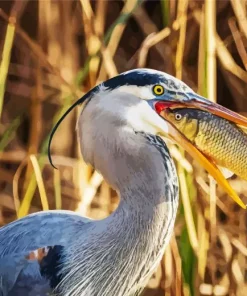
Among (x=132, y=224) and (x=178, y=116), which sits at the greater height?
(x=178, y=116)

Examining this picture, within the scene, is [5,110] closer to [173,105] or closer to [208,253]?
[208,253]

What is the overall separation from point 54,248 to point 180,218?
55 centimetres

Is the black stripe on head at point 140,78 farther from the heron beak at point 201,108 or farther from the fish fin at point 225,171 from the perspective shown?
the fish fin at point 225,171

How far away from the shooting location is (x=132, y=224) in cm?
113

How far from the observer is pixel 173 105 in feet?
3.48

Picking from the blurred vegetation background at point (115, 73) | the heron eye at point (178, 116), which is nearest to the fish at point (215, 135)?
the heron eye at point (178, 116)

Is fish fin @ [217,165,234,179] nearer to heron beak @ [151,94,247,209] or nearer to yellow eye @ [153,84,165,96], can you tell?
heron beak @ [151,94,247,209]

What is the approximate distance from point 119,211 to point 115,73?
45 cm

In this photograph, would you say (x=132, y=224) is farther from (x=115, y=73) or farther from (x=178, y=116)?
(x=115, y=73)

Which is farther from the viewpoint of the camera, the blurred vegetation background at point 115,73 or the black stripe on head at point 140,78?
the blurred vegetation background at point 115,73

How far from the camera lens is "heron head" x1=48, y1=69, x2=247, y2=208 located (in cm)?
106

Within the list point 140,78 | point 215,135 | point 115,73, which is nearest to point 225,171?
point 215,135

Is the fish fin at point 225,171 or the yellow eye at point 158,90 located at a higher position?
the yellow eye at point 158,90

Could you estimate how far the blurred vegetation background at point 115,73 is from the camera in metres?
1.46
